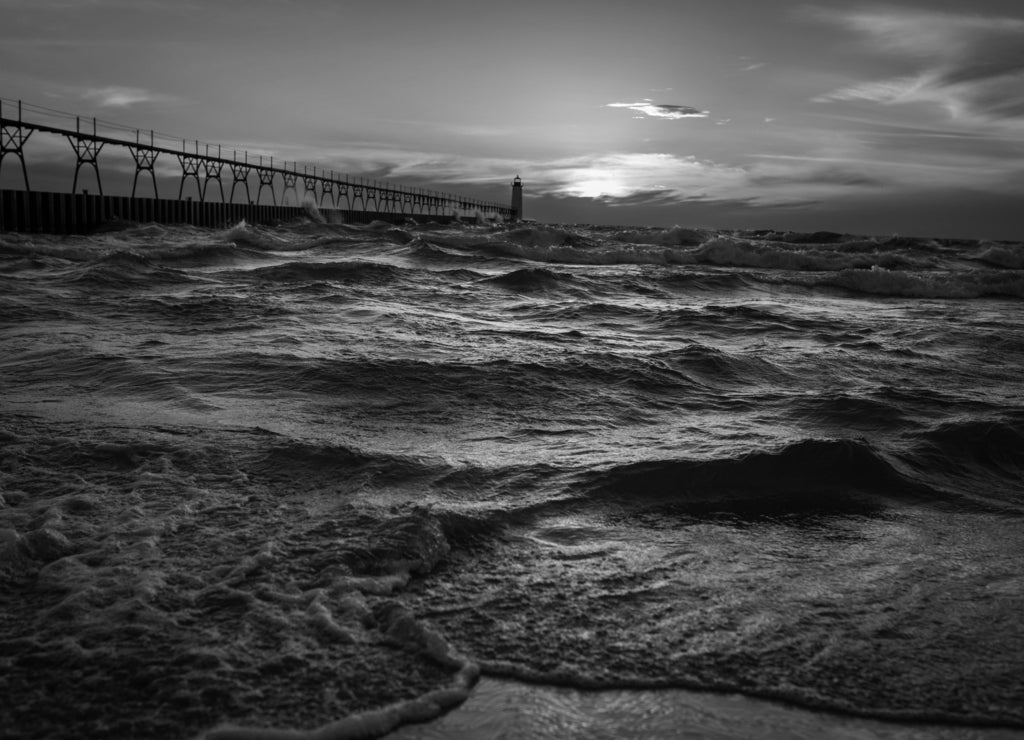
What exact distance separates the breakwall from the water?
21177 millimetres

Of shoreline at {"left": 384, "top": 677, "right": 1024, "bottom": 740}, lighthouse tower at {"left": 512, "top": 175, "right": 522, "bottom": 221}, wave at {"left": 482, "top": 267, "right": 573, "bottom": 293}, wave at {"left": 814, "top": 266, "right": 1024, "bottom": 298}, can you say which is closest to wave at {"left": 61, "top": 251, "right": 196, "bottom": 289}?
wave at {"left": 482, "top": 267, "right": 573, "bottom": 293}

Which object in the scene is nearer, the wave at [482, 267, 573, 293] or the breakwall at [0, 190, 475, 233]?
the wave at [482, 267, 573, 293]

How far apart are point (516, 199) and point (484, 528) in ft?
327

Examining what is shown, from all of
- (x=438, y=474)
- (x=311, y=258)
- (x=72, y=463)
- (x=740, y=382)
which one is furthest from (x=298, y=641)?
(x=311, y=258)

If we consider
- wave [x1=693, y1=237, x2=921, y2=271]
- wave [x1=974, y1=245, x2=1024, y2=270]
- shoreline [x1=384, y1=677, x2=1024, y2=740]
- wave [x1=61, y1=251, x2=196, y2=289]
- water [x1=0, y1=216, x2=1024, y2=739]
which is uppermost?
wave [x1=974, y1=245, x2=1024, y2=270]

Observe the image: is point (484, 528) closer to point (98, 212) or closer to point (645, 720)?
point (645, 720)

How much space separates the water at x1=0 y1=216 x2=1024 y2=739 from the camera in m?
1.97

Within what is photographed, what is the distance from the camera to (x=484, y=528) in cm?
297

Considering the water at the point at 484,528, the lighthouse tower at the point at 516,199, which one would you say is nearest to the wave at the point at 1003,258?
the water at the point at 484,528

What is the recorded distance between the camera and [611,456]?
13.0 ft

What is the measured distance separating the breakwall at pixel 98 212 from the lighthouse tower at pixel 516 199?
51.4 metres

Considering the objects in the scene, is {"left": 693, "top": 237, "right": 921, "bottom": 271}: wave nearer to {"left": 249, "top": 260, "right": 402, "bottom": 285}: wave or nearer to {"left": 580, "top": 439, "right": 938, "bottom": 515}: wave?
{"left": 249, "top": 260, "right": 402, "bottom": 285}: wave

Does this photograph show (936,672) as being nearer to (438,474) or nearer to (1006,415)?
(438,474)

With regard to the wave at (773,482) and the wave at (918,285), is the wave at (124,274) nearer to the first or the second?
the wave at (773,482)
